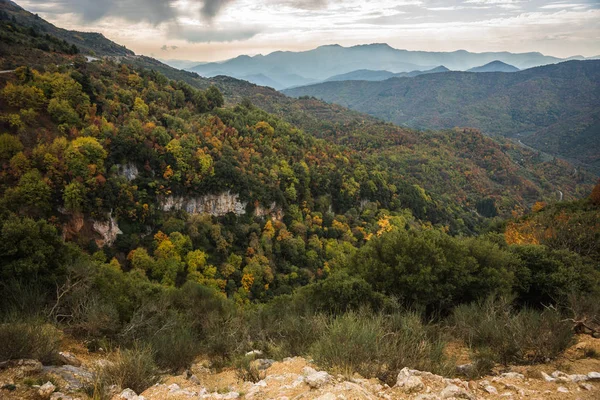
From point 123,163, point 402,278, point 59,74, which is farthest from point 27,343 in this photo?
point 59,74

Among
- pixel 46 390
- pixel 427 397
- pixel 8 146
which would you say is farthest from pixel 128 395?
pixel 8 146

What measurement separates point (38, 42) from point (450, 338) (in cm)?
7266

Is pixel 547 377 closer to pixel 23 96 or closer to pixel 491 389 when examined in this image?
pixel 491 389

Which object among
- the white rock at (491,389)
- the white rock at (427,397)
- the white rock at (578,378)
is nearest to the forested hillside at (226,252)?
the white rock at (491,389)

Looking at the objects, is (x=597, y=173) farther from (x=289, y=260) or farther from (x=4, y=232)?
(x=4, y=232)

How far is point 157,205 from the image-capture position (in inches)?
1626

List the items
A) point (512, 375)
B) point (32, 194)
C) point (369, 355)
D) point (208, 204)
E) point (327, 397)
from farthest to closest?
point (208, 204) < point (32, 194) < point (369, 355) < point (512, 375) < point (327, 397)

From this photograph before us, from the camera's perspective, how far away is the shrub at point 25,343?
7.78 metres

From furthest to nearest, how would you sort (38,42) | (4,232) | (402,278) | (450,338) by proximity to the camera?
1. (38,42)
2. (402,278)
3. (4,232)
4. (450,338)

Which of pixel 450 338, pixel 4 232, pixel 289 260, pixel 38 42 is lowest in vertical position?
pixel 289 260

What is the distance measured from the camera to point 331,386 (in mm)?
7078

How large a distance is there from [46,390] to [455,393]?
856 cm

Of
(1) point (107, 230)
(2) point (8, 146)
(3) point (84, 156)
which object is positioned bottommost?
(1) point (107, 230)

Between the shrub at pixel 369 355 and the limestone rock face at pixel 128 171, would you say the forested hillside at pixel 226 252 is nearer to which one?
the shrub at pixel 369 355
